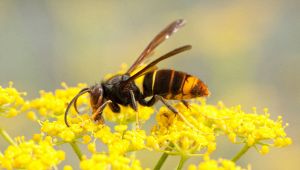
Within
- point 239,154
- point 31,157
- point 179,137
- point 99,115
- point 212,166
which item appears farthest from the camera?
point 99,115

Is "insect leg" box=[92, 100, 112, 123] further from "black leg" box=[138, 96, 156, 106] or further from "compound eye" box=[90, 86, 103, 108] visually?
"black leg" box=[138, 96, 156, 106]

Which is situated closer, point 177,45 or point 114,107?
point 114,107

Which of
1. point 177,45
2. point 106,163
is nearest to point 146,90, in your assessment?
point 106,163

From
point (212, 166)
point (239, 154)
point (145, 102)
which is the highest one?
point (145, 102)

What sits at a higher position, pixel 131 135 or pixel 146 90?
pixel 146 90

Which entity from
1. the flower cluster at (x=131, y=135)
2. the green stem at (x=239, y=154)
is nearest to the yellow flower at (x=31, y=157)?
the flower cluster at (x=131, y=135)

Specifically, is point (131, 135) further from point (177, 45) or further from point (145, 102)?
point (177, 45)

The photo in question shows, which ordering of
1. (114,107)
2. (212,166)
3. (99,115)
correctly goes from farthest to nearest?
(114,107) < (99,115) < (212,166)

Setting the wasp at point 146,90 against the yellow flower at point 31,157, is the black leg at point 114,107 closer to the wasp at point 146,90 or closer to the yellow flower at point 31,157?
the wasp at point 146,90
